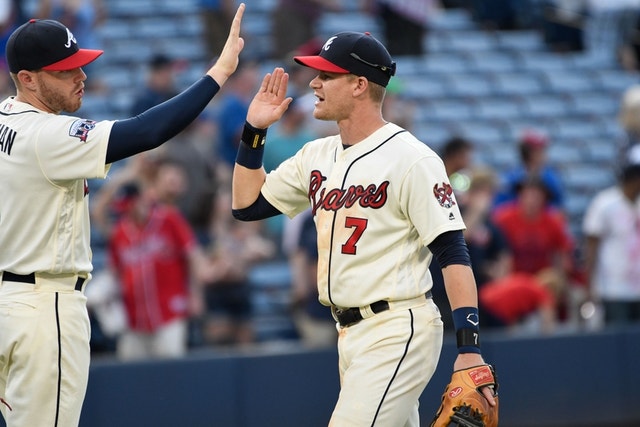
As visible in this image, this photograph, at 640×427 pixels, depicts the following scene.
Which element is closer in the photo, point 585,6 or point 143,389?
point 143,389

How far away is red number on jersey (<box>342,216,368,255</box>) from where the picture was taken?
4762mm

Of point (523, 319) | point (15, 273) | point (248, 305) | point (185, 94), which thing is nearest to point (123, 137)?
point (185, 94)

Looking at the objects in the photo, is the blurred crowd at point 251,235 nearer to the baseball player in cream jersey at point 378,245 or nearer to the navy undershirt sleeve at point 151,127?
the baseball player in cream jersey at point 378,245

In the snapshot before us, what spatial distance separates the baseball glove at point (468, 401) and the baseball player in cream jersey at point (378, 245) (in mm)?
37

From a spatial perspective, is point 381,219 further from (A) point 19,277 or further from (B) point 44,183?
(A) point 19,277

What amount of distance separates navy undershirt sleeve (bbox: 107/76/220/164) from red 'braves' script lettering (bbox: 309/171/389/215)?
593mm

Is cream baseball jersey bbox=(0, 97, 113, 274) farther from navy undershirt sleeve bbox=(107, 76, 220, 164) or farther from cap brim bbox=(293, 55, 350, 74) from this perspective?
cap brim bbox=(293, 55, 350, 74)

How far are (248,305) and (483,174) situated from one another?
6.66ft

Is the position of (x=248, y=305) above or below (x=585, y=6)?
below

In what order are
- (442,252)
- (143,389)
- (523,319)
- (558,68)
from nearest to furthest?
(442,252), (143,389), (523,319), (558,68)

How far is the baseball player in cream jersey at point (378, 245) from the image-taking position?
4.64 metres

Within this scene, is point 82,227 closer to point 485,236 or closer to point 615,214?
point 485,236

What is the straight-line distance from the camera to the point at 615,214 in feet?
31.4

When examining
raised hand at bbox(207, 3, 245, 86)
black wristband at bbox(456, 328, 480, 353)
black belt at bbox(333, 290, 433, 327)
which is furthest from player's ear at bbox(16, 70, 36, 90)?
black wristband at bbox(456, 328, 480, 353)
